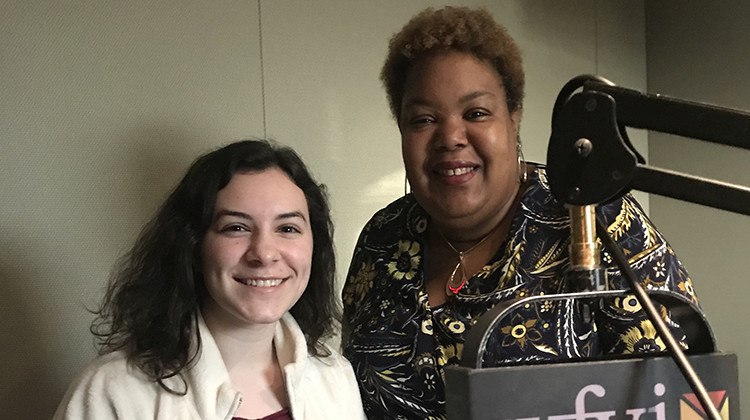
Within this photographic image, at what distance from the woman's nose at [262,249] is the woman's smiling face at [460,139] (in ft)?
1.00

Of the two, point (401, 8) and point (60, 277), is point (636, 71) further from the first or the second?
point (60, 277)

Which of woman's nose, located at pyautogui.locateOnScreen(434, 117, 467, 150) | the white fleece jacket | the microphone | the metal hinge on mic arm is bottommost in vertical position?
the white fleece jacket

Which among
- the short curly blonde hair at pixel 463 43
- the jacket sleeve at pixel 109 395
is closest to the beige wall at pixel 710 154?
the short curly blonde hair at pixel 463 43

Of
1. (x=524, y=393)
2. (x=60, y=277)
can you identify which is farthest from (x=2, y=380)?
(x=524, y=393)

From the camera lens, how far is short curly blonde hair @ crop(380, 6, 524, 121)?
1360 millimetres

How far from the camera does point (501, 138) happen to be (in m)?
1.34

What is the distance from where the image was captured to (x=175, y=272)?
1300mm

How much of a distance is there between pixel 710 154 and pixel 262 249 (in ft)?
6.26

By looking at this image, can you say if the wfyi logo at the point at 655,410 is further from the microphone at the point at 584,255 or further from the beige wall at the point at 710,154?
the beige wall at the point at 710,154

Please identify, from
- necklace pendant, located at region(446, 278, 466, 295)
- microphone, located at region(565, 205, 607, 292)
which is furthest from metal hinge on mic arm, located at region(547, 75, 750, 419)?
necklace pendant, located at region(446, 278, 466, 295)

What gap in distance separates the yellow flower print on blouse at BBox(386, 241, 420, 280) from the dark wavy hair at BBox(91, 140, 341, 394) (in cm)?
20

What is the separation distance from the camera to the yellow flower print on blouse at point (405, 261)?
144 cm

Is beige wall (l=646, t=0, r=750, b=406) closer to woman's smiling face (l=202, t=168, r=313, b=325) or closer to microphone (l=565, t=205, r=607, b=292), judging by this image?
woman's smiling face (l=202, t=168, r=313, b=325)

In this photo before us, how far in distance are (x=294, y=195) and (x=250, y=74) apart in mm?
531
